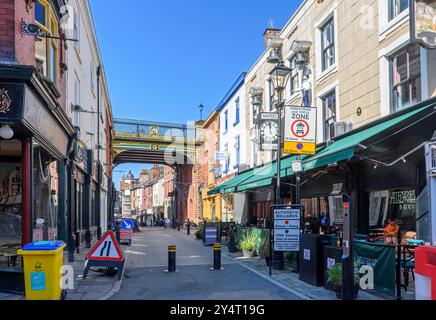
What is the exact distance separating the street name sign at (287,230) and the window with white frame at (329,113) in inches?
205

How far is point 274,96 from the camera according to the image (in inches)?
864

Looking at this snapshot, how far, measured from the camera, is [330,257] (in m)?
8.92

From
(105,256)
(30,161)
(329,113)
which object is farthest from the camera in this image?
(329,113)

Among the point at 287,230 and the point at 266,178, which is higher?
the point at 266,178

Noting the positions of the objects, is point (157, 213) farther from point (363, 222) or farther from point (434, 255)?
point (434, 255)

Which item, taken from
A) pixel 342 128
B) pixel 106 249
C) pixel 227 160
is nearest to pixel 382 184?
pixel 342 128

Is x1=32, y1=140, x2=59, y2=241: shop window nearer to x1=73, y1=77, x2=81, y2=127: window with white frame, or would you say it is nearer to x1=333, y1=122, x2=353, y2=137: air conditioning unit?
x1=73, y1=77, x2=81, y2=127: window with white frame

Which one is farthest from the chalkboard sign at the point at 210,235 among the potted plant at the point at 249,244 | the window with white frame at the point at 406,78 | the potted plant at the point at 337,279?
the potted plant at the point at 337,279

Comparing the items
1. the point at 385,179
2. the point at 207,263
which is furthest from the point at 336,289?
the point at 207,263

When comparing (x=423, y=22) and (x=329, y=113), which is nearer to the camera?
(x=423, y=22)

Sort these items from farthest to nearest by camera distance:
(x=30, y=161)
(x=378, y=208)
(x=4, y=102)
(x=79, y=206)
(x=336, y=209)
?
(x=79, y=206) < (x=336, y=209) < (x=378, y=208) < (x=30, y=161) < (x=4, y=102)

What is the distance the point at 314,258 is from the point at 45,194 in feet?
26.0

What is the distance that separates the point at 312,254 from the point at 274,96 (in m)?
13.3

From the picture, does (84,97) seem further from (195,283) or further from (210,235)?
(195,283)
